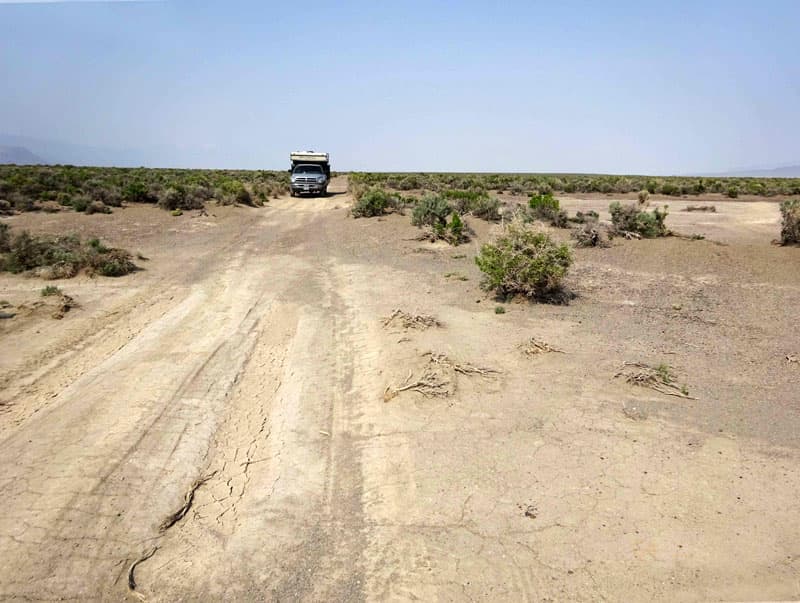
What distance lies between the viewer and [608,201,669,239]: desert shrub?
60.3 feet

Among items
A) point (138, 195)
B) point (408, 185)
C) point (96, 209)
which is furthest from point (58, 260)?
point (408, 185)

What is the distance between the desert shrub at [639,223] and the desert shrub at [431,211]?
19.8 ft

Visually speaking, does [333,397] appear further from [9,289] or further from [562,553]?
[9,289]

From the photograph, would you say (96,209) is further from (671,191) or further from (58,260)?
(671,191)

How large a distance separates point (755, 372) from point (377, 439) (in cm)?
556

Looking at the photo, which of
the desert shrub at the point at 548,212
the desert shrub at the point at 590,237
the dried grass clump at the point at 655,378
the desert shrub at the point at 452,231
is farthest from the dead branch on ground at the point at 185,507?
the desert shrub at the point at 548,212

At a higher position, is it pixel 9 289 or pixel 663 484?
pixel 9 289

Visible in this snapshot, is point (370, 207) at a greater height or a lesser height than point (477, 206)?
lesser

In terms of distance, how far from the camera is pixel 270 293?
1176 centimetres

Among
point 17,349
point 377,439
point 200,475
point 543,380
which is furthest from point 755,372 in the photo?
point 17,349

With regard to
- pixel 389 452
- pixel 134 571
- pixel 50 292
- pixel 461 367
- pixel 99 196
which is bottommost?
pixel 134 571

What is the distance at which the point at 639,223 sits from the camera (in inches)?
729

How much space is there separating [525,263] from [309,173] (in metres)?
25.6

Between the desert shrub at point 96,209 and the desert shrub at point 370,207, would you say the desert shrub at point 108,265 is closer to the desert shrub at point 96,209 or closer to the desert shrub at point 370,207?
the desert shrub at point 96,209
